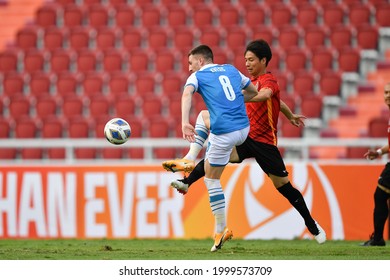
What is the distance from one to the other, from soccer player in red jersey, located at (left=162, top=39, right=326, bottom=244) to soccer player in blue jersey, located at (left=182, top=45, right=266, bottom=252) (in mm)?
381

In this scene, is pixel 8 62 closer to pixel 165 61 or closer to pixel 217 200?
pixel 165 61

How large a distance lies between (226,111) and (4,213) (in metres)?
4.73

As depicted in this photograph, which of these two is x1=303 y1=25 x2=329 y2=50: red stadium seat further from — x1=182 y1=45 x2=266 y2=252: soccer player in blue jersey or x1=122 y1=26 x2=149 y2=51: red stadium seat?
x1=182 y1=45 x2=266 y2=252: soccer player in blue jersey

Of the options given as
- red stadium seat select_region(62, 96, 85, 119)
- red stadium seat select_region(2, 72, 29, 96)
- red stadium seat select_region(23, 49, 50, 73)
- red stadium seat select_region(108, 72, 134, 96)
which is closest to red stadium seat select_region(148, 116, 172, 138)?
red stadium seat select_region(108, 72, 134, 96)

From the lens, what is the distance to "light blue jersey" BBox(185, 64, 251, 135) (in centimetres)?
812

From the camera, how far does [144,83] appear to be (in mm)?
16766

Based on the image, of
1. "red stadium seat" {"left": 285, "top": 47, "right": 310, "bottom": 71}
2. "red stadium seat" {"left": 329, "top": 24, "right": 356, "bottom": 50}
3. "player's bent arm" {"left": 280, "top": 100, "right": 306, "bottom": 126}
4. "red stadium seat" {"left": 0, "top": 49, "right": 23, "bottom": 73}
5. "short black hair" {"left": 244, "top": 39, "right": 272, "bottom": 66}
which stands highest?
"red stadium seat" {"left": 329, "top": 24, "right": 356, "bottom": 50}

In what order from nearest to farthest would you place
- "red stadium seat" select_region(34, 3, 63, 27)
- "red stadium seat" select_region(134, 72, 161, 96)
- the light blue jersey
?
the light blue jersey
"red stadium seat" select_region(134, 72, 161, 96)
"red stadium seat" select_region(34, 3, 63, 27)

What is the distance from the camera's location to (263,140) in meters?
8.77

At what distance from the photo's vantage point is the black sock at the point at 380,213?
957cm

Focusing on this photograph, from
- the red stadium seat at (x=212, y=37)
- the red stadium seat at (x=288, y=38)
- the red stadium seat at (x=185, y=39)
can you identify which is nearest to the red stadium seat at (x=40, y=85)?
the red stadium seat at (x=185, y=39)

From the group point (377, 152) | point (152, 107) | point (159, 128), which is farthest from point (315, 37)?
point (377, 152)

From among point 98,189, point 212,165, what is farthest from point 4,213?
point 212,165
